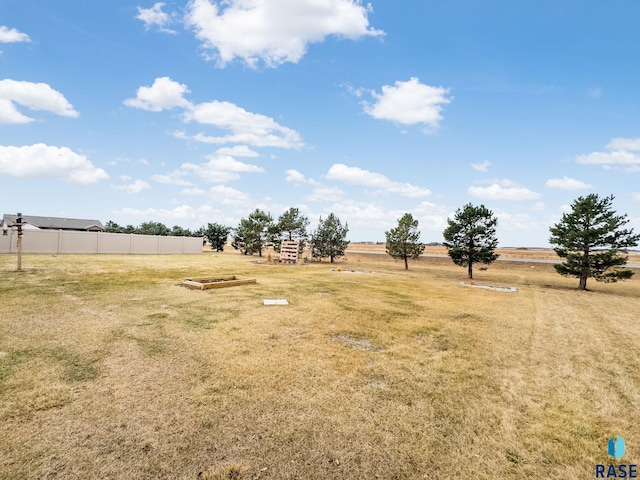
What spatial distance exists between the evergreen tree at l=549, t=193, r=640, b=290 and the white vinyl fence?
39.5 m

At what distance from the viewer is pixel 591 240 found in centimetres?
2073

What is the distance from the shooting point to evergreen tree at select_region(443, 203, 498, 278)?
2666cm

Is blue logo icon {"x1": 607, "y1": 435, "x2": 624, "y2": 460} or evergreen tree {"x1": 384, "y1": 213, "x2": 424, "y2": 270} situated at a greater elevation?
evergreen tree {"x1": 384, "y1": 213, "x2": 424, "y2": 270}

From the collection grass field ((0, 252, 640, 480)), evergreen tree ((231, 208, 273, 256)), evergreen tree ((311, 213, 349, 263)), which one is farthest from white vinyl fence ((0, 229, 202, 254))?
grass field ((0, 252, 640, 480))

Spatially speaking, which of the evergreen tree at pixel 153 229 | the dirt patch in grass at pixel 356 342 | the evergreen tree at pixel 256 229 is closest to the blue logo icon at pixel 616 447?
the dirt patch in grass at pixel 356 342

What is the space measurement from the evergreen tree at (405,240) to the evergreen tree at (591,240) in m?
13.8

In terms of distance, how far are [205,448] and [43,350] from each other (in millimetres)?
5061

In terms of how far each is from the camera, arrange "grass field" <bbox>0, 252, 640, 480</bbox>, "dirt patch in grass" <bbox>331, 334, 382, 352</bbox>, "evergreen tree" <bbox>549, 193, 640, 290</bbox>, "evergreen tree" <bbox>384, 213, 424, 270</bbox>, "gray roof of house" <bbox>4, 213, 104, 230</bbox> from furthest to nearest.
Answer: "gray roof of house" <bbox>4, 213, 104, 230</bbox> < "evergreen tree" <bbox>384, 213, 424, 270</bbox> < "evergreen tree" <bbox>549, 193, 640, 290</bbox> < "dirt patch in grass" <bbox>331, 334, 382, 352</bbox> < "grass field" <bbox>0, 252, 640, 480</bbox>

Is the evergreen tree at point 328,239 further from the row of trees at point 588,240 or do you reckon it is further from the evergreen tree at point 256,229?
the row of trees at point 588,240

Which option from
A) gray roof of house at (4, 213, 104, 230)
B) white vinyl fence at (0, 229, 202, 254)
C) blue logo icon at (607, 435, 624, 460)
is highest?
gray roof of house at (4, 213, 104, 230)

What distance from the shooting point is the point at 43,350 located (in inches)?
255

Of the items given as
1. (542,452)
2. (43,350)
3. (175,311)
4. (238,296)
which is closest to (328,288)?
(238,296)

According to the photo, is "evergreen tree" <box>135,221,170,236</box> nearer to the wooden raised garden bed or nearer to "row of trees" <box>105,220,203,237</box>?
"row of trees" <box>105,220,203,237</box>

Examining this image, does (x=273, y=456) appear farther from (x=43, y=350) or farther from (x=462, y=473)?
(x=43, y=350)
